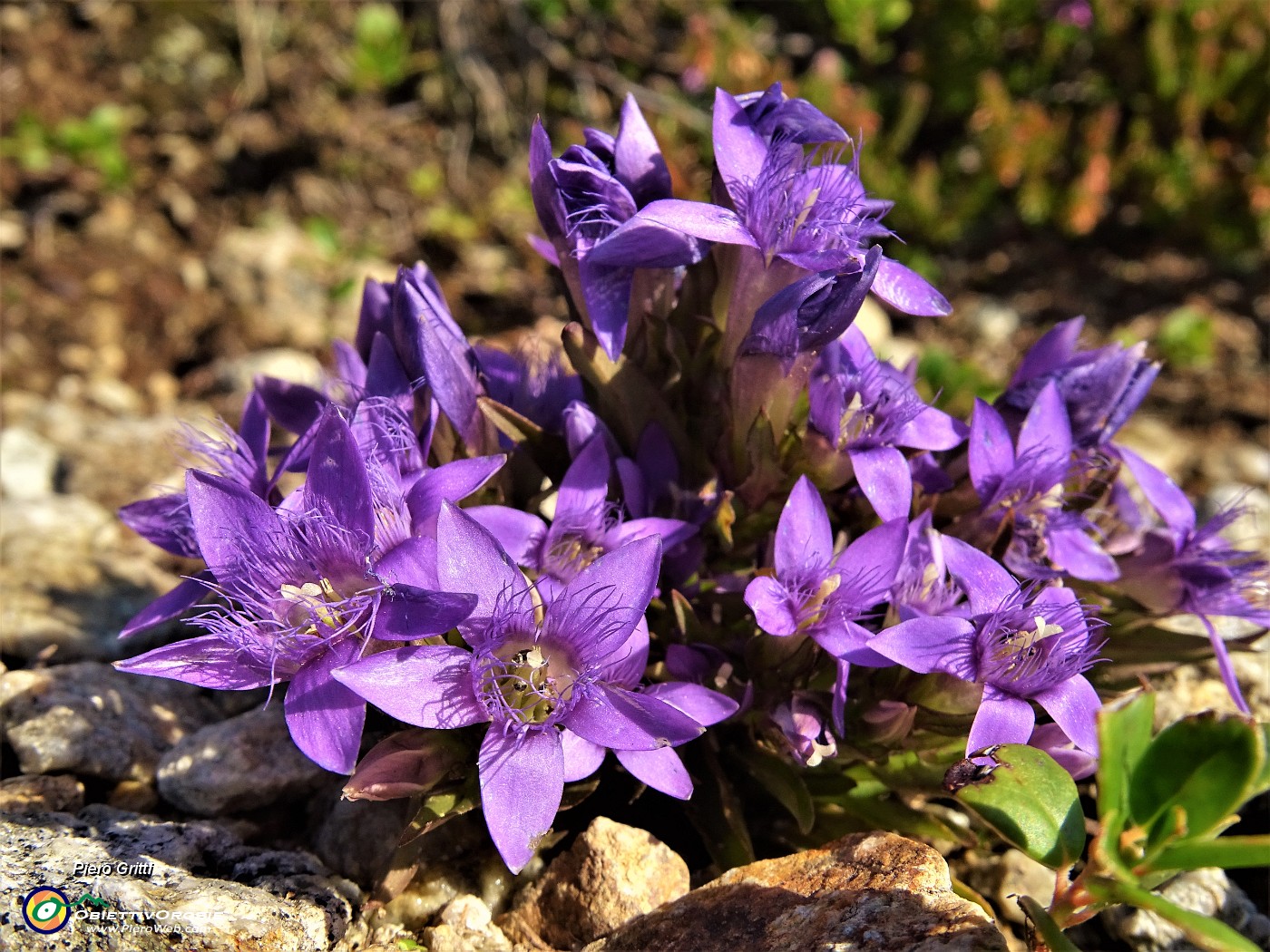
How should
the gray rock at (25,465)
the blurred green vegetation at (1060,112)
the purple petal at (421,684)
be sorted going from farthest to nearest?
the blurred green vegetation at (1060,112)
the gray rock at (25,465)
the purple petal at (421,684)

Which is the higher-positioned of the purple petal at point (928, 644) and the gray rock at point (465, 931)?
the purple petal at point (928, 644)

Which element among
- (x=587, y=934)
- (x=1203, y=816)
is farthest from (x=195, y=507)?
(x=1203, y=816)

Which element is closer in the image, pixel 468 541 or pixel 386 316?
pixel 468 541

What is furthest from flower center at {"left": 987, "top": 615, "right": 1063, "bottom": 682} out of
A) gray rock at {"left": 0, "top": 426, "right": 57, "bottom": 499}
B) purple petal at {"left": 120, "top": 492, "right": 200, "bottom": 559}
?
gray rock at {"left": 0, "top": 426, "right": 57, "bottom": 499}

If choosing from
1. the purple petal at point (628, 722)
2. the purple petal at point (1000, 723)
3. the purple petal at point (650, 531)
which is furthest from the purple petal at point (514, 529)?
the purple petal at point (1000, 723)

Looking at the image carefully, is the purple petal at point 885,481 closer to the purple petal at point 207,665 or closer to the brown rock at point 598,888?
the brown rock at point 598,888

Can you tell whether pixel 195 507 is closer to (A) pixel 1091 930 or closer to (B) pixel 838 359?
(B) pixel 838 359
